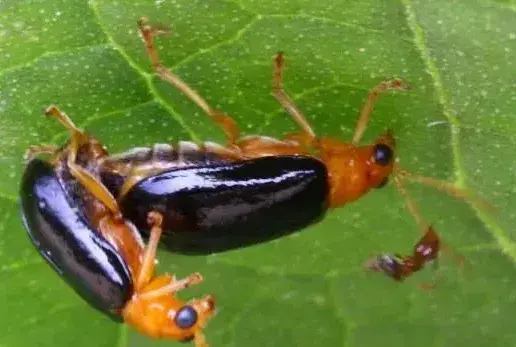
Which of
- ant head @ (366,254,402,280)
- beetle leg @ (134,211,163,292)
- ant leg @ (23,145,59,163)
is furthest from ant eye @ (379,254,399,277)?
ant leg @ (23,145,59,163)

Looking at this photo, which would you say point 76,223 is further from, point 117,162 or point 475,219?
point 475,219

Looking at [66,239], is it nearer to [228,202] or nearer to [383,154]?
[228,202]

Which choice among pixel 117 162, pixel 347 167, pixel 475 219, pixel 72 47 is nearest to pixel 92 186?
pixel 117 162

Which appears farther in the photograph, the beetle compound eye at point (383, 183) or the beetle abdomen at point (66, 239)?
the beetle compound eye at point (383, 183)

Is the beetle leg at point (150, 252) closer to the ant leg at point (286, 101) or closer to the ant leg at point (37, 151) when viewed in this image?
the ant leg at point (37, 151)

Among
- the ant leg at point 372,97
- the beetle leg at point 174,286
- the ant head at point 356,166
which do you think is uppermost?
the ant leg at point 372,97

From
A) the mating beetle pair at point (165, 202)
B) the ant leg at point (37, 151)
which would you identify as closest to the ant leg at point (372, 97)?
the mating beetle pair at point (165, 202)
